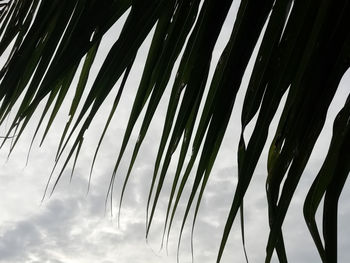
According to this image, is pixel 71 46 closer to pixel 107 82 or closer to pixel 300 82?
pixel 107 82

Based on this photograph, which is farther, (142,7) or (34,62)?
(34,62)

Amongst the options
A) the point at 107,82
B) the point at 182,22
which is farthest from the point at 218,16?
the point at 107,82

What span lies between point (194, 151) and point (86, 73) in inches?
9.2

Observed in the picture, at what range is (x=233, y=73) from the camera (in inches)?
22.9

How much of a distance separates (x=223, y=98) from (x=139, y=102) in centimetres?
13

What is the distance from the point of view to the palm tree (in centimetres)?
51

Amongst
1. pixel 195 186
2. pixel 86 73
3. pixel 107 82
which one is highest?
pixel 86 73

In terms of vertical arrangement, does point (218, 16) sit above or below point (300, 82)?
above

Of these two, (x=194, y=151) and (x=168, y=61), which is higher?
(x=168, y=61)

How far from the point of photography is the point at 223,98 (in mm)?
581

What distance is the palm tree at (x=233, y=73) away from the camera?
20.1 inches

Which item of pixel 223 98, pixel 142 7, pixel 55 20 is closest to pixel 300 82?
pixel 223 98

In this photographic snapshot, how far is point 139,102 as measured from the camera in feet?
2.13

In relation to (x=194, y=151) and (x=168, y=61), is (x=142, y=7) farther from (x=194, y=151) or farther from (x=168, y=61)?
(x=194, y=151)
